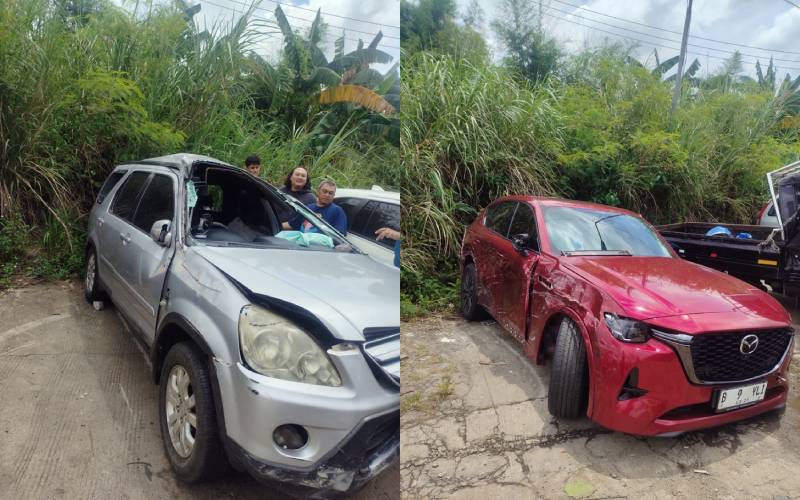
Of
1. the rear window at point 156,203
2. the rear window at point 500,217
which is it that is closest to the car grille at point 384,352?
the rear window at point 156,203

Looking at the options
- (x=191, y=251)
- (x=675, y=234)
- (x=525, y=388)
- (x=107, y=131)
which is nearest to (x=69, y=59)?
(x=107, y=131)

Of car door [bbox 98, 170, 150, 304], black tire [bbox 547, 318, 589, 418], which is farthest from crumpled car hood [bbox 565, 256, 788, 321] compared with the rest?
car door [bbox 98, 170, 150, 304]

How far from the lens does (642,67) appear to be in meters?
4.66

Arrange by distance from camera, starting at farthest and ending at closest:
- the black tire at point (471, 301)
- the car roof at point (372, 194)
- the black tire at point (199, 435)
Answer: the black tire at point (471, 301), the black tire at point (199, 435), the car roof at point (372, 194)

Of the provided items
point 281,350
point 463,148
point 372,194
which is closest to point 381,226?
point 372,194

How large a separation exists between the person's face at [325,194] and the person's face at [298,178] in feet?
0.33

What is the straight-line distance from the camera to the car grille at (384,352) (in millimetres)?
854

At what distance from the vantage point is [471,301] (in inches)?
117

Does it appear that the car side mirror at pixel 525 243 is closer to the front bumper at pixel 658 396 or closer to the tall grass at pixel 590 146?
the tall grass at pixel 590 146

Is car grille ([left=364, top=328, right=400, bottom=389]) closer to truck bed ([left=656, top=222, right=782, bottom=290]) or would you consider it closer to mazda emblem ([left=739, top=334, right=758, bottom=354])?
mazda emblem ([left=739, top=334, right=758, bottom=354])

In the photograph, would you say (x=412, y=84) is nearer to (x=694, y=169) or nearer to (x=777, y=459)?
(x=777, y=459)

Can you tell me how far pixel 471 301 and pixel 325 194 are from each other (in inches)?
73.3

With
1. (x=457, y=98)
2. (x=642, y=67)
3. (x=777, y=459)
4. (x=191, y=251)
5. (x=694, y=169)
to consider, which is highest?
(x=642, y=67)

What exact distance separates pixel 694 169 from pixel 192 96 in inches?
168
